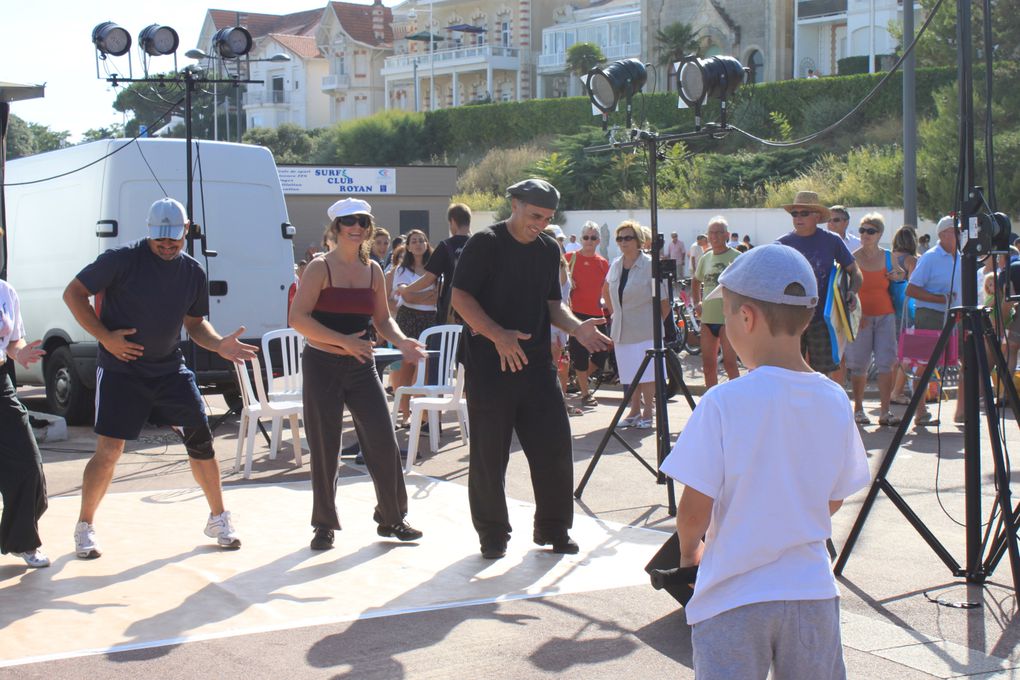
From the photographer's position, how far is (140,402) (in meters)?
6.50

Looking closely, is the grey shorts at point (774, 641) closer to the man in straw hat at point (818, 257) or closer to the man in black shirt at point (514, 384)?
the man in black shirt at point (514, 384)

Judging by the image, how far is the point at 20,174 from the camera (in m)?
13.1

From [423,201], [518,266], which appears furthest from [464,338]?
[423,201]

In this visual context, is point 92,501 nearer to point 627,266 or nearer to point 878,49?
point 627,266

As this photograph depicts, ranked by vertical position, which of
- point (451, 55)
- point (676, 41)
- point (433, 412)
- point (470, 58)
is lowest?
point (433, 412)

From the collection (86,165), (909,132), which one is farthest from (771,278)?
(909,132)

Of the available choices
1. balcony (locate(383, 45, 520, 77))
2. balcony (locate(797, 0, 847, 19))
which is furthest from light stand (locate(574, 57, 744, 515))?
balcony (locate(383, 45, 520, 77))

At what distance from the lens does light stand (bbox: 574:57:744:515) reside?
7.69 m

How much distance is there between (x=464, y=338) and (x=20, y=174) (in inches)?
330

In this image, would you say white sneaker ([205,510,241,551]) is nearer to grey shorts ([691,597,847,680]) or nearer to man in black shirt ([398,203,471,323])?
man in black shirt ([398,203,471,323])

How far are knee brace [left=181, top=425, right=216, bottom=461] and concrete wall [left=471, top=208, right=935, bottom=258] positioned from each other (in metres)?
25.8

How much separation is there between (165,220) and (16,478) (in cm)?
149

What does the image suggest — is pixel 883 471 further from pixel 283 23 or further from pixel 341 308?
pixel 283 23

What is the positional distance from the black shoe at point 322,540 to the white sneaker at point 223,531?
42cm
